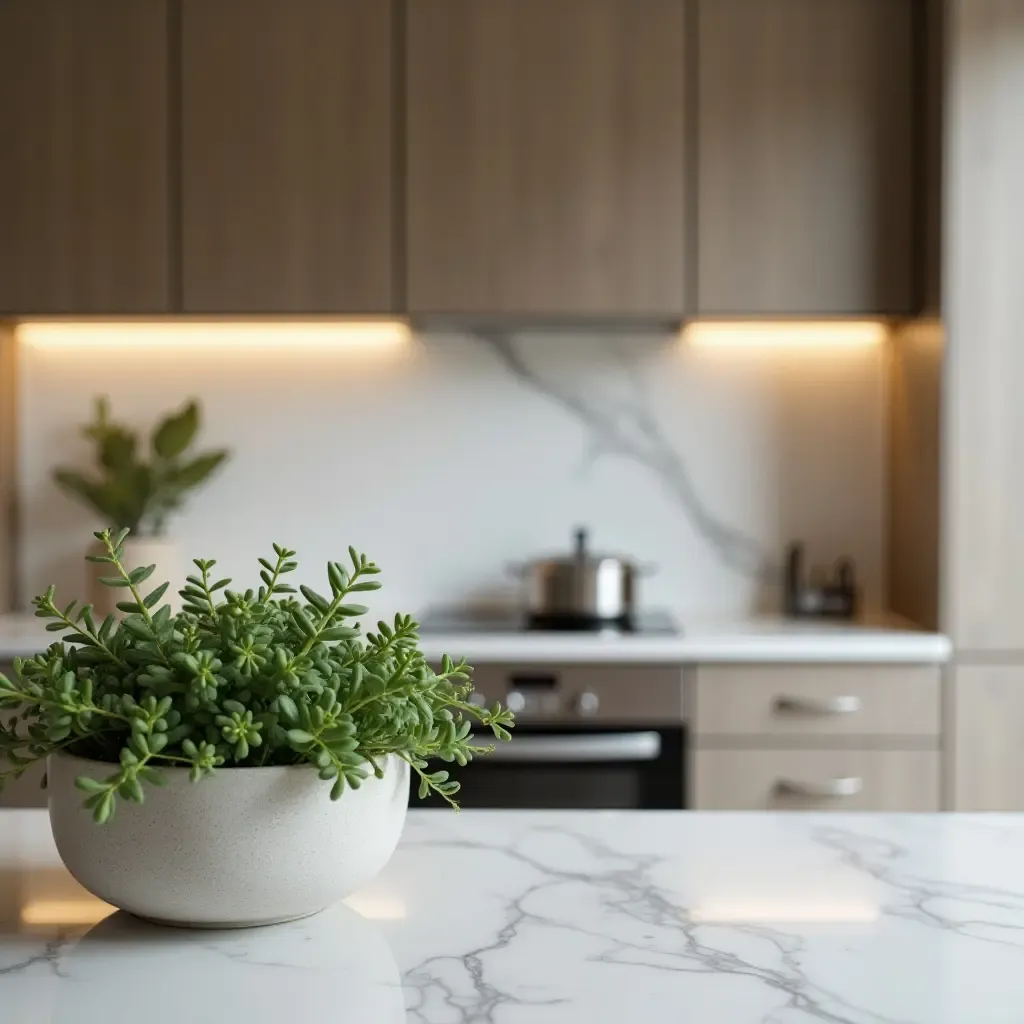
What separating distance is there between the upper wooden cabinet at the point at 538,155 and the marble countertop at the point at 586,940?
1.80 meters

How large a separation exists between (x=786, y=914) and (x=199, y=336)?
99.4 inches

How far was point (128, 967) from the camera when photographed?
34.7 inches

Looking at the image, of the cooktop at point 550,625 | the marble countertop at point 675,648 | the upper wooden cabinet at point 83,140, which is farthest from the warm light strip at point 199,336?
the marble countertop at point 675,648

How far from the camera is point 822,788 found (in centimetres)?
264

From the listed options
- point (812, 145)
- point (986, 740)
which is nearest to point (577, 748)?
point (986, 740)

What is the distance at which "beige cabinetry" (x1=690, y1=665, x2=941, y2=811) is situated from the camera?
264 cm

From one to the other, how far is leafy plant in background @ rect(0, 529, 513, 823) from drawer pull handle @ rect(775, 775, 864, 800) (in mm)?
1828

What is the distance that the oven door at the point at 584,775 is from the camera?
262 cm

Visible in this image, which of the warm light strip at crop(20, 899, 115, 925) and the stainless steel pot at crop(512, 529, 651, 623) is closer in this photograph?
the warm light strip at crop(20, 899, 115, 925)

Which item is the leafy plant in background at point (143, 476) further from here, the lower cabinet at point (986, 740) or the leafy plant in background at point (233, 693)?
the leafy plant in background at point (233, 693)

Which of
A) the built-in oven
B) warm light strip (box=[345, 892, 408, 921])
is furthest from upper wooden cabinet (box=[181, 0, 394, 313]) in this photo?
warm light strip (box=[345, 892, 408, 921])

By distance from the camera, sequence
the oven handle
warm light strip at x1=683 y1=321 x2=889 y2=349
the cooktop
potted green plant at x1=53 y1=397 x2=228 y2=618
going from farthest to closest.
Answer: warm light strip at x1=683 y1=321 x2=889 y2=349, potted green plant at x1=53 y1=397 x2=228 y2=618, the cooktop, the oven handle

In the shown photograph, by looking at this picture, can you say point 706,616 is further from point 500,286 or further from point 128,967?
point 128,967

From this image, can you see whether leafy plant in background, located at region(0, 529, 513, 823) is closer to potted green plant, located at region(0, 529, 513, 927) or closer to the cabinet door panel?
potted green plant, located at region(0, 529, 513, 927)
